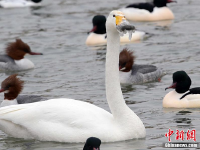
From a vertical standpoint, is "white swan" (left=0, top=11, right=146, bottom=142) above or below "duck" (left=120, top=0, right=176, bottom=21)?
below

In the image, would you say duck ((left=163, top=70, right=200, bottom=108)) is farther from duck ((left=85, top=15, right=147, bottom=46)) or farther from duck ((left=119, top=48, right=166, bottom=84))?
duck ((left=85, top=15, right=147, bottom=46))

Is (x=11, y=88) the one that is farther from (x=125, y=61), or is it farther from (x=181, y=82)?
(x=125, y=61)

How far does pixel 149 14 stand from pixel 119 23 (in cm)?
1587

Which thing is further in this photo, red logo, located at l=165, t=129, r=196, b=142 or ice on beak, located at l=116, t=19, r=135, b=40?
red logo, located at l=165, t=129, r=196, b=142

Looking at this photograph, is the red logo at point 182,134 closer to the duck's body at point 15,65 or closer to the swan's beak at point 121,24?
the swan's beak at point 121,24

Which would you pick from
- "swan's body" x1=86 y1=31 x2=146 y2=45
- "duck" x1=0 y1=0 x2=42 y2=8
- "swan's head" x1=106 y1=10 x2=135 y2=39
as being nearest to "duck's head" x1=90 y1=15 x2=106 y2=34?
"swan's body" x1=86 y1=31 x2=146 y2=45

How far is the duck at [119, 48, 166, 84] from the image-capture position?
49.1ft

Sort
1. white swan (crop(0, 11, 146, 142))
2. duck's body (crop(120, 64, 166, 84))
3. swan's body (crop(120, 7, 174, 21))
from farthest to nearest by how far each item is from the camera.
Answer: swan's body (crop(120, 7, 174, 21)) → duck's body (crop(120, 64, 166, 84)) → white swan (crop(0, 11, 146, 142))

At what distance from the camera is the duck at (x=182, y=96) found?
1196 cm

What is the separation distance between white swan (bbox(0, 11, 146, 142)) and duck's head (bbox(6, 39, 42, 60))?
7.62 m

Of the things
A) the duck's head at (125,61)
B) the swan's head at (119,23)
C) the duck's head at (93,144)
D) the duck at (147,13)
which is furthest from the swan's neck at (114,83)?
the duck at (147,13)

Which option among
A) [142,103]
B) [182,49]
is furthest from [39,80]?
[182,49]

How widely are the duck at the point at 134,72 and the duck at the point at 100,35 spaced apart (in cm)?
491

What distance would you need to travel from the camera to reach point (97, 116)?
9.40m
